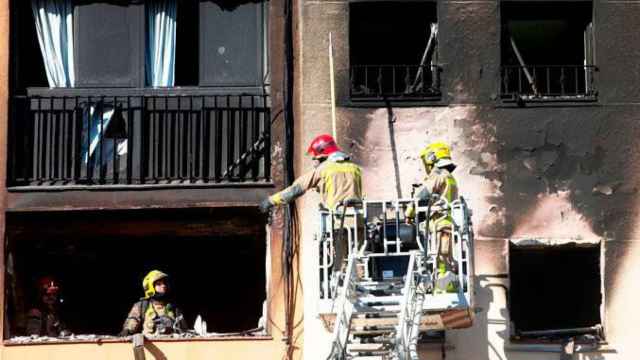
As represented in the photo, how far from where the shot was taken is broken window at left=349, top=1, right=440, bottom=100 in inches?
938

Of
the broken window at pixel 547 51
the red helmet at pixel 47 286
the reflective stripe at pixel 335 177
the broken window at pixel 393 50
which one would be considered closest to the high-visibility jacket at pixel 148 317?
the red helmet at pixel 47 286

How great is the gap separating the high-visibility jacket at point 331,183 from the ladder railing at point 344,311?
1.39m

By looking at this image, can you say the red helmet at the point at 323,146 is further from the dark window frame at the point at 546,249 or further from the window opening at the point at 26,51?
the window opening at the point at 26,51

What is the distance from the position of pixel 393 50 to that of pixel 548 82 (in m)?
2.09

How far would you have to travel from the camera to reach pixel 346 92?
23578mm

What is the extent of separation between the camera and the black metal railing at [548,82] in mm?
23781

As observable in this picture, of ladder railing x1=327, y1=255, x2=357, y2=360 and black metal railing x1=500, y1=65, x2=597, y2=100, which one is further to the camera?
black metal railing x1=500, y1=65, x2=597, y2=100

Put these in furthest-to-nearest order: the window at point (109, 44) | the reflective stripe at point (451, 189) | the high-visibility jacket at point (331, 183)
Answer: the window at point (109, 44) → the high-visibility jacket at point (331, 183) → the reflective stripe at point (451, 189)

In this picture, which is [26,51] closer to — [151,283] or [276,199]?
[151,283]

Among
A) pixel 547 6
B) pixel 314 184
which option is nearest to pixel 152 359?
pixel 314 184

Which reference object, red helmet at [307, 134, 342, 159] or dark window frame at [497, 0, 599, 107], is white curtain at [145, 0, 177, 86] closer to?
red helmet at [307, 134, 342, 159]

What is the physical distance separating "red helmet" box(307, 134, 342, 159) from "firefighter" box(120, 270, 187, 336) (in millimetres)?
3072

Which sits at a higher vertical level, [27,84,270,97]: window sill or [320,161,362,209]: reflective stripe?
[27,84,270,97]: window sill

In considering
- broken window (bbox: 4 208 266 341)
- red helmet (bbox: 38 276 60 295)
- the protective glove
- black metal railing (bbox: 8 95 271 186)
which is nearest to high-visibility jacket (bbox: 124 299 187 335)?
red helmet (bbox: 38 276 60 295)
